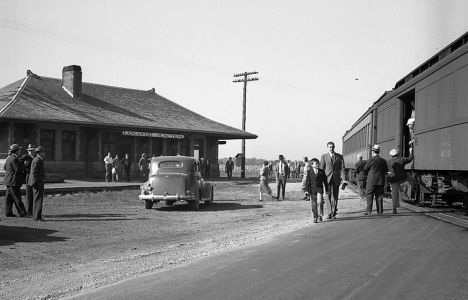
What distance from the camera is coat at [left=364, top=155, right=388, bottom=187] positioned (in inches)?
498

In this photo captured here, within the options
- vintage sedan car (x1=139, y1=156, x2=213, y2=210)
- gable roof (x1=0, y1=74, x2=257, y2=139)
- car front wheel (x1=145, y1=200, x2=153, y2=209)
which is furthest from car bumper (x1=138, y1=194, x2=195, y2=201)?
gable roof (x1=0, y1=74, x2=257, y2=139)

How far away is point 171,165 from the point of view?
55.8 ft

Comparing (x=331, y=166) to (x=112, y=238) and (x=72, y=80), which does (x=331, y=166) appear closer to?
(x=112, y=238)

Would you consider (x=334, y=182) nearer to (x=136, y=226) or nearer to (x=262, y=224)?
(x=262, y=224)

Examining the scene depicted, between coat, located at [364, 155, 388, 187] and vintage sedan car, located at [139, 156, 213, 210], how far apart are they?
19.8 feet

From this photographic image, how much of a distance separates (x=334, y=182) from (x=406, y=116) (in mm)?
4863

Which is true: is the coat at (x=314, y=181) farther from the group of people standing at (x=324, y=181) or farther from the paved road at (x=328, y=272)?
the paved road at (x=328, y=272)

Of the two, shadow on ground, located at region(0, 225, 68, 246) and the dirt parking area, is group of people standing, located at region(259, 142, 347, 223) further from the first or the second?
shadow on ground, located at region(0, 225, 68, 246)

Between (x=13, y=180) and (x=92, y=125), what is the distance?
17346 millimetres

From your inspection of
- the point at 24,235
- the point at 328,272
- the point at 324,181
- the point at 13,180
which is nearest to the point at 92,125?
the point at 13,180

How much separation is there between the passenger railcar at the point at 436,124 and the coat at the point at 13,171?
34.3 ft

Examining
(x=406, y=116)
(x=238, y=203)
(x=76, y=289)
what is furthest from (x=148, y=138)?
(x=76, y=289)

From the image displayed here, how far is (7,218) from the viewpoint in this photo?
1316 cm

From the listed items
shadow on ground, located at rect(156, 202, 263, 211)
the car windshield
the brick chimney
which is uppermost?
the brick chimney
